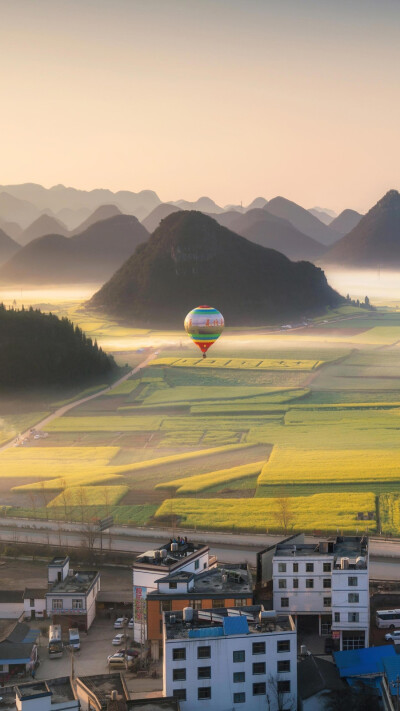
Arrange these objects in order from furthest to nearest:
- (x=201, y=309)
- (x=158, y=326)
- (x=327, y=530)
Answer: (x=158, y=326) < (x=201, y=309) < (x=327, y=530)

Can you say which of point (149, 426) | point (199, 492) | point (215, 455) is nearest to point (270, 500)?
point (199, 492)

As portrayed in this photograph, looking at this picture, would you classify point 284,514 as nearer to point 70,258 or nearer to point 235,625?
point 235,625

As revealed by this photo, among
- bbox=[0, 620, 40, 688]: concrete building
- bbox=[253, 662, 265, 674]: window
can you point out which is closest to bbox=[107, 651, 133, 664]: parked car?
bbox=[0, 620, 40, 688]: concrete building

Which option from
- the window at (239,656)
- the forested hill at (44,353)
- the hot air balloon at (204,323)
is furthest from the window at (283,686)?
the forested hill at (44,353)

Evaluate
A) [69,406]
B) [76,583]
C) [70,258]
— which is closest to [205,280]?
[70,258]

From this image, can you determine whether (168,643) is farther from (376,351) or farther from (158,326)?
(158,326)

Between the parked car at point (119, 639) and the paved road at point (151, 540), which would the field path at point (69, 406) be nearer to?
the paved road at point (151, 540)
